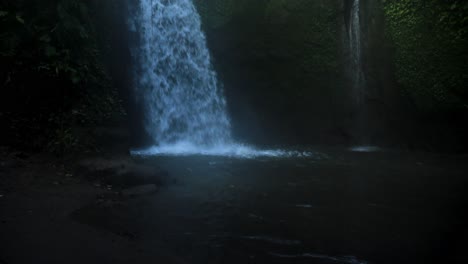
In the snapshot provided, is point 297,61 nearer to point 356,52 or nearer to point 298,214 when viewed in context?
point 356,52

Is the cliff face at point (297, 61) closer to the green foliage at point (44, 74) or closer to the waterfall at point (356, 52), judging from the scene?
the waterfall at point (356, 52)

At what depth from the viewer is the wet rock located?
602cm

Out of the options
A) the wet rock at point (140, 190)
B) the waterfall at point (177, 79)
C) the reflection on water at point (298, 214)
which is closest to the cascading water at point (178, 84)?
the waterfall at point (177, 79)

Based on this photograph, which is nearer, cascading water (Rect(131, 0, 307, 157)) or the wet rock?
the wet rock

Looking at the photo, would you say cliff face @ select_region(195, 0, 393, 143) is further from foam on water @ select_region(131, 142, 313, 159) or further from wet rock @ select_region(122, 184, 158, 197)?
wet rock @ select_region(122, 184, 158, 197)

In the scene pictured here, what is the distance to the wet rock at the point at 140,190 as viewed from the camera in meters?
6.02

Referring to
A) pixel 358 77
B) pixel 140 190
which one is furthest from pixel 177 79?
pixel 140 190

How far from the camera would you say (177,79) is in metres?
11.9

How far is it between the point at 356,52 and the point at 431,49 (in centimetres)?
226

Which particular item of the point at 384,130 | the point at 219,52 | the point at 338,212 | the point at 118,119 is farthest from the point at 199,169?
the point at 384,130

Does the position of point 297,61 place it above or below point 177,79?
above

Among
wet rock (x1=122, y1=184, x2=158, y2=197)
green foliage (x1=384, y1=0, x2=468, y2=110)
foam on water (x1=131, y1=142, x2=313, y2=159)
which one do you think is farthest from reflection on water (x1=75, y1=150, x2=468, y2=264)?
green foliage (x1=384, y1=0, x2=468, y2=110)

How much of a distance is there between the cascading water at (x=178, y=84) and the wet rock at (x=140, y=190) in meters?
4.18

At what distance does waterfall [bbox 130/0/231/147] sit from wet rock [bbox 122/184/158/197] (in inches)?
194
